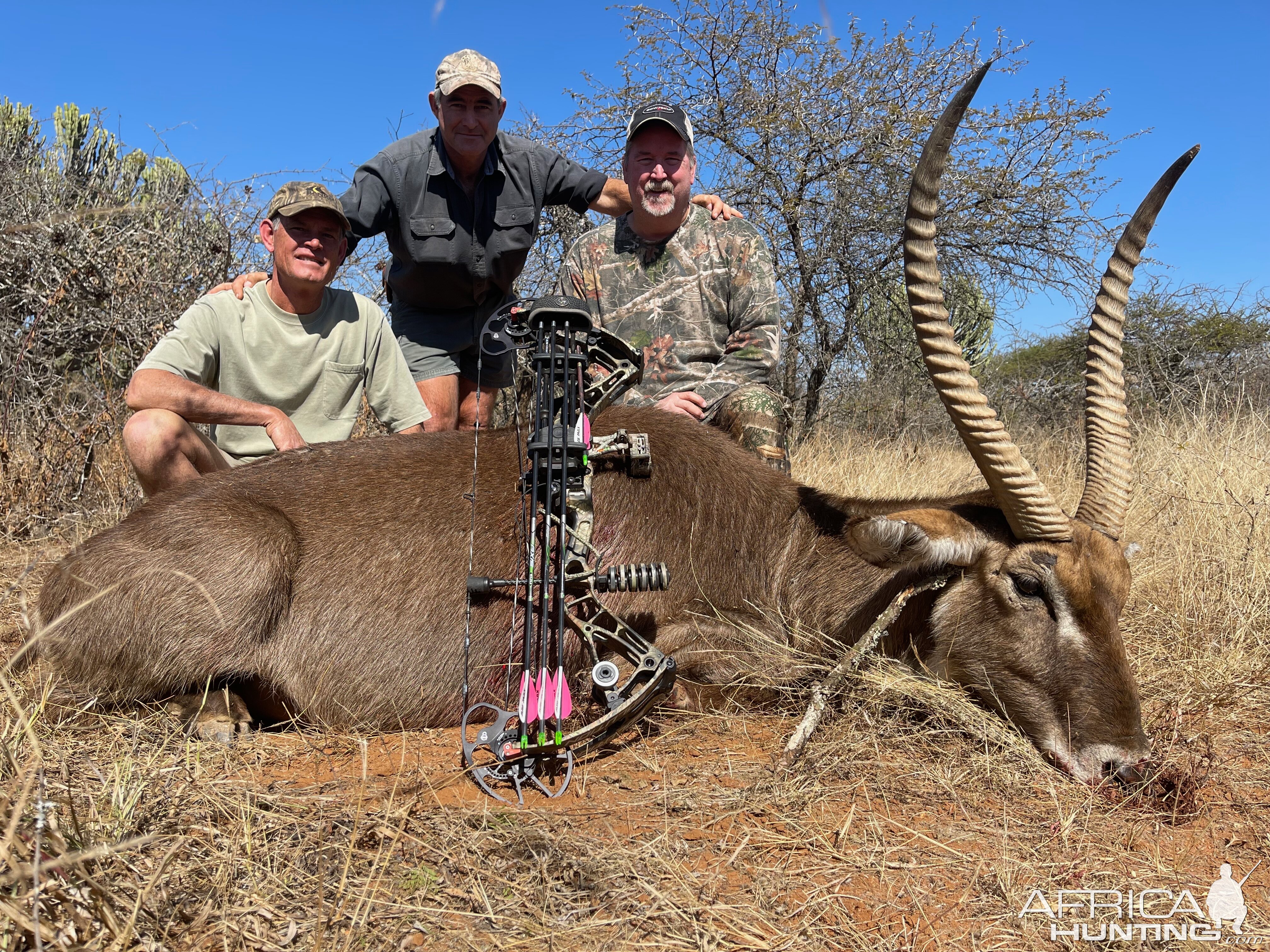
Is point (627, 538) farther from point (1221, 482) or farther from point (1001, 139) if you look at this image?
point (1001, 139)

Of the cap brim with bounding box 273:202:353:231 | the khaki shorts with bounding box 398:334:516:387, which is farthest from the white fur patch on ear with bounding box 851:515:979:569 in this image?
the khaki shorts with bounding box 398:334:516:387

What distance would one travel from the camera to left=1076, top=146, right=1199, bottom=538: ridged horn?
11.3 ft

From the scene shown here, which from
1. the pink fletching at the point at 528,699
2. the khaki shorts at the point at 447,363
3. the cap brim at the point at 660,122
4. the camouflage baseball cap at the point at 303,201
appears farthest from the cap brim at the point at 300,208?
the pink fletching at the point at 528,699

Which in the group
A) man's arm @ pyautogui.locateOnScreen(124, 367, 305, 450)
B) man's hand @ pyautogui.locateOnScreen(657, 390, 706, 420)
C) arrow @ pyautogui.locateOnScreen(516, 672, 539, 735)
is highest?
man's hand @ pyautogui.locateOnScreen(657, 390, 706, 420)

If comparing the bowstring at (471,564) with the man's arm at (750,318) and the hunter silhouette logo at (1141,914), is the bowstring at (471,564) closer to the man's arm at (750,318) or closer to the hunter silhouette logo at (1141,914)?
the hunter silhouette logo at (1141,914)

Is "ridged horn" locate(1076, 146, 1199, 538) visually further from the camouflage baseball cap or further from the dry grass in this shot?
the camouflage baseball cap

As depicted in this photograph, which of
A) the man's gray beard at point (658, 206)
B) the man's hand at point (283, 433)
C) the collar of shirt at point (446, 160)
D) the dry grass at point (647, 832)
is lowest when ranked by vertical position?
the dry grass at point (647, 832)

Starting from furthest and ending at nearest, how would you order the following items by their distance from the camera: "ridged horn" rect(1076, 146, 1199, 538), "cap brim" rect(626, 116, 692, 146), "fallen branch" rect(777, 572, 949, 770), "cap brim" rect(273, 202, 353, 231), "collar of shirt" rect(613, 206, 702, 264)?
"collar of shirt" rect(613, 206, 702, 264)
"cap brim" rect(626, 116, 692, 146)
"cap brim" rect(273, 202, 353, 231)
"ridged horn" rect(1076, 146, 1199, 538)
"fallen branch" rect(777, 572, 949, 770)

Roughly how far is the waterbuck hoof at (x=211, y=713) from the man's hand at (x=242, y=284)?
2383 millimetres

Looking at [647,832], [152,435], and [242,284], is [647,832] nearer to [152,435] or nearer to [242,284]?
[152,435]

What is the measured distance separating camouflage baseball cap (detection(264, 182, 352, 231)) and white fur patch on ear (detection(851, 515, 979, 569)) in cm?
324

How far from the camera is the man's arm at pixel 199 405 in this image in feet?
14.1

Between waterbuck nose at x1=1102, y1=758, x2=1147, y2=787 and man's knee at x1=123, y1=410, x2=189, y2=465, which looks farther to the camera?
man's knee at x1=123, y1=410, x2=189, y2=465

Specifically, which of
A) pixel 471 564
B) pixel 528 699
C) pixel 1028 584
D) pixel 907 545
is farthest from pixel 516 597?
pixel 1028 584
